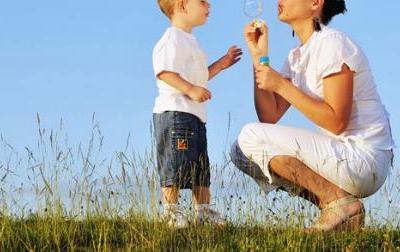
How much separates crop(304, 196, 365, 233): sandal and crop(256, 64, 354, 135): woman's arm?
25.4 inches

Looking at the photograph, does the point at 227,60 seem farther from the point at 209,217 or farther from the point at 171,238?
the point at 171,238

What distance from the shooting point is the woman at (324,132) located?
229 inches

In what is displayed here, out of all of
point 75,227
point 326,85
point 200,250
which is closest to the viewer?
point 200,250

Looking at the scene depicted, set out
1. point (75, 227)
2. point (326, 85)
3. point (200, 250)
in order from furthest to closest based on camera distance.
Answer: point (75, 227), point (326, 85), point (200, 250)

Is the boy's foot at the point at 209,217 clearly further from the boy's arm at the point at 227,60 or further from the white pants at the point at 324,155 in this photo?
the boy's arm at the point at 227,60

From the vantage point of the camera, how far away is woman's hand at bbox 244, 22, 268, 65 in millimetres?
6227

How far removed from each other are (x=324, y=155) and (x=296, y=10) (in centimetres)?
130

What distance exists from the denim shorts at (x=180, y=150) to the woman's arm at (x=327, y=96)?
81 centimetres

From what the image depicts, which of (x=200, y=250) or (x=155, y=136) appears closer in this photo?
(x=200, y=250)

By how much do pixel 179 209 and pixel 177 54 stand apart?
134cm

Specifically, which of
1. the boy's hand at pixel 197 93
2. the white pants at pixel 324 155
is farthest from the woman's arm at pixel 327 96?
the boy's hand at pixel 197 93

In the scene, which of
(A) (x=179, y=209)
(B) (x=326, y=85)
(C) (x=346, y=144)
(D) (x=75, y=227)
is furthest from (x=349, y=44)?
(D) (x=75, y=227)

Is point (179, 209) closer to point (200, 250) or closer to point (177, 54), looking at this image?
point (200, 250)

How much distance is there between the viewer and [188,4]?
6578 mm
